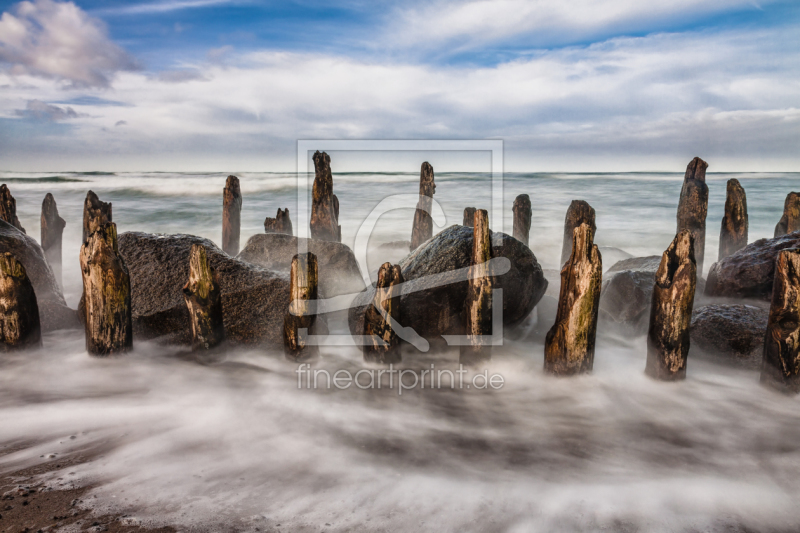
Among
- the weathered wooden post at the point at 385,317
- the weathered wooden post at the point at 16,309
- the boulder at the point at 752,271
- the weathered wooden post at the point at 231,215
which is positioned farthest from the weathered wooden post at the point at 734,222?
the weathered wooden post at the point at 16,309

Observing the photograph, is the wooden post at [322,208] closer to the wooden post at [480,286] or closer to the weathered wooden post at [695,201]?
the wooden post at [480,286]

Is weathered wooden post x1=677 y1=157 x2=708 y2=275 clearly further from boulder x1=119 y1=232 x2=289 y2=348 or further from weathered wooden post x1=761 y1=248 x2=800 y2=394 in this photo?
boulder x1=119 y1=232 x2=289 y2=348

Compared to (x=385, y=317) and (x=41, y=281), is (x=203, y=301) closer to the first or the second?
(x=385, y=317)

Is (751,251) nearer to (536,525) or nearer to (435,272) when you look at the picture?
(435,272)

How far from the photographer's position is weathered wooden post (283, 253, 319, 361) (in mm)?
5004

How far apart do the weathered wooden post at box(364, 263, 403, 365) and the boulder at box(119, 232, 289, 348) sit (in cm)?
123

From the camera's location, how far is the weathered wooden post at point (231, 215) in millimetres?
10398

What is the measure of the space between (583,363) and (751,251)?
136 inches

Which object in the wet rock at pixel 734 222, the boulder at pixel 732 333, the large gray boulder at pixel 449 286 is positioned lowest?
the boulder at pixel 732 333

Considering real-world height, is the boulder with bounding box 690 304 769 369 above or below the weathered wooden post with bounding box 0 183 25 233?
below

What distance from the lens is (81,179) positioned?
35.4m

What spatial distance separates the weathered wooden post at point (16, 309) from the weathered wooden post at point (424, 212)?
637cm

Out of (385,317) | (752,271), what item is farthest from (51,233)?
(752,271)

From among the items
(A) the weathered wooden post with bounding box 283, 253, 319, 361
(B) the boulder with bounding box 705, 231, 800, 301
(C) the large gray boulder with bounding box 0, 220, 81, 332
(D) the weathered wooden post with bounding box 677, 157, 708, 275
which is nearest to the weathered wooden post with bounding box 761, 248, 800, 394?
(B) the boulder with bounding box 705, 231, 800, 301
